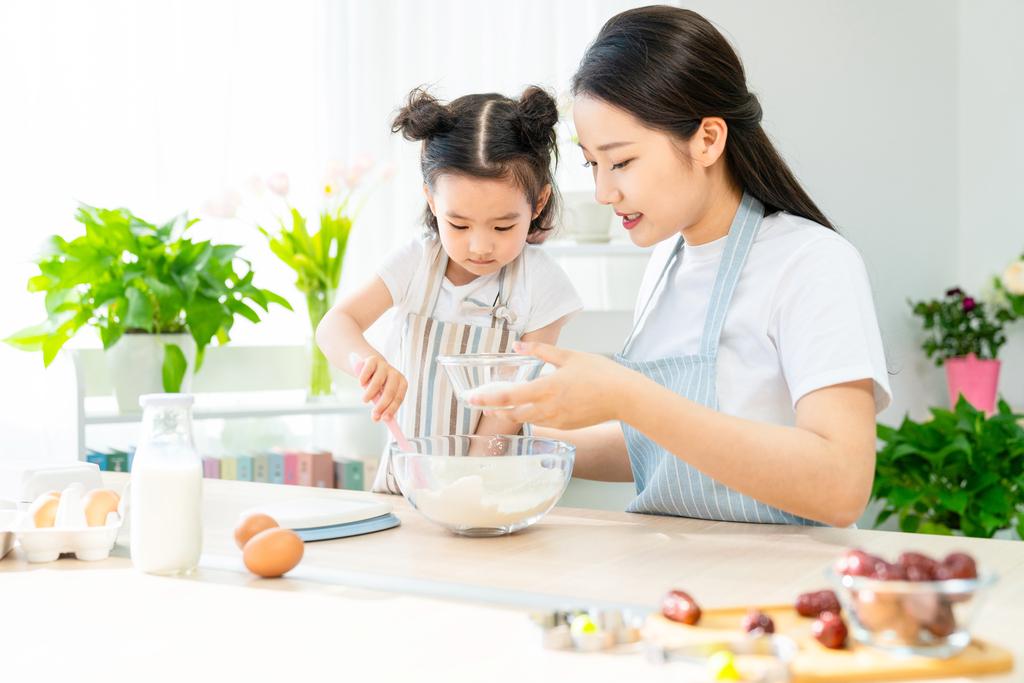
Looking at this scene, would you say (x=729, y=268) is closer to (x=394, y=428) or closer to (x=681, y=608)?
(x=394, y=428)

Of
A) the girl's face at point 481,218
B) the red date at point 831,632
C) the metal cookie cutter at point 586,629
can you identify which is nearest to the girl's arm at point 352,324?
the girl's face at point 481,218

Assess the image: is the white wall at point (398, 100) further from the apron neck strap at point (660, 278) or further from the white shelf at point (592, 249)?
the apron neck strap at point (660, 278)

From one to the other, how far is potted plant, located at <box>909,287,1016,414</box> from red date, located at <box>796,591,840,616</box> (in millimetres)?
2985

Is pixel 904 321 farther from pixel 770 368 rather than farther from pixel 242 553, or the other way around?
pixel 242 553

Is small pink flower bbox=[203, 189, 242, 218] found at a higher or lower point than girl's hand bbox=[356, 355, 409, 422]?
higher

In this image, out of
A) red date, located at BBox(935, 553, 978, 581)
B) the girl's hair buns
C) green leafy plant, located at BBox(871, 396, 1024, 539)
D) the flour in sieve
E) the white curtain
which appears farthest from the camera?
green leafy plant, located at BBox(871, 396, 1024, 539)

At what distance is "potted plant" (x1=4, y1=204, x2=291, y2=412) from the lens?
2113 mm

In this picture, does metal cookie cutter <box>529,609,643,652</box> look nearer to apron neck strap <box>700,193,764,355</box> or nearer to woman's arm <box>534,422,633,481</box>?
apron neck strap <box>700,193,764,355</box>

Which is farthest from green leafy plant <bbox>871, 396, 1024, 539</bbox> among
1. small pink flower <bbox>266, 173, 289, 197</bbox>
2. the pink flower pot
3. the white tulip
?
small pink flower <bbox>266, 173, 289, 197</bbox>

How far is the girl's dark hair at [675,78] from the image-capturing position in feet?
3.99

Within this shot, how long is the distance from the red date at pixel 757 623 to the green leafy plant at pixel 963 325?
3.13 meters

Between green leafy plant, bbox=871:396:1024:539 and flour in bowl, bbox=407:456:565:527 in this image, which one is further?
green leafy plant, bbox=871:396:1024:539

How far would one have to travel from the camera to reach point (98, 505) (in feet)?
3.40

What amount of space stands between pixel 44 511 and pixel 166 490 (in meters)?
0.26
